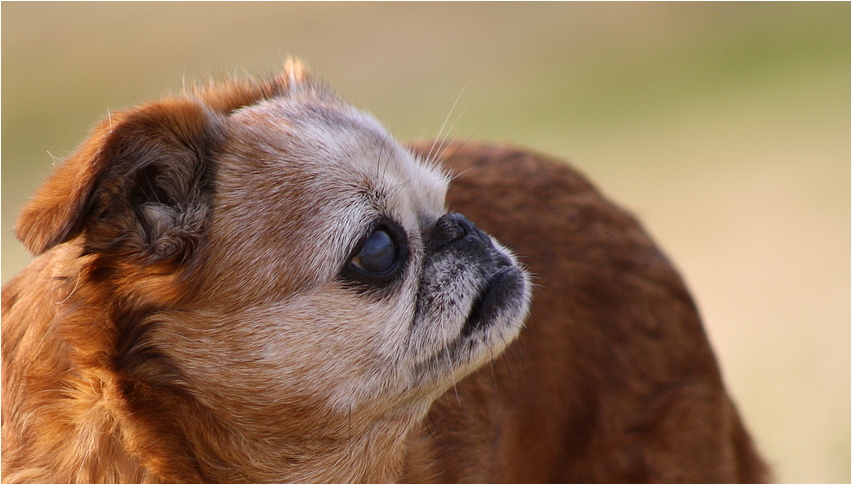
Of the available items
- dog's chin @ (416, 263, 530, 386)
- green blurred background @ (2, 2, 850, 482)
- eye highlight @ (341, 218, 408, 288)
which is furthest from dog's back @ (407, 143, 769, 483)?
green blurred background @ (2, 2, 850, 482)

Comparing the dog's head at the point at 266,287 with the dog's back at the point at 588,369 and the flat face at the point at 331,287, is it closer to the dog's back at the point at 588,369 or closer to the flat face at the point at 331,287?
the flat face at the point at 331,287

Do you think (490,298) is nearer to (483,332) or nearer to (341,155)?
(483,332)

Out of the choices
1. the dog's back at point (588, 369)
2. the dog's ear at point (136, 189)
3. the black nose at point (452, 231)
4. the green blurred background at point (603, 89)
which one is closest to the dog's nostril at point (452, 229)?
the black nose at point (452, 231)

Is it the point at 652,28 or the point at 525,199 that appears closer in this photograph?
the point at 525,199

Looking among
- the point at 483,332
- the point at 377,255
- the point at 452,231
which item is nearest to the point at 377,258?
the point at 377,255

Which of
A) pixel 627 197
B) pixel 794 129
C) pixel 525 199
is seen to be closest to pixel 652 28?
pixel 794 129

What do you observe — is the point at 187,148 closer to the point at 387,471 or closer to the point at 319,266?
the point at 319,266
